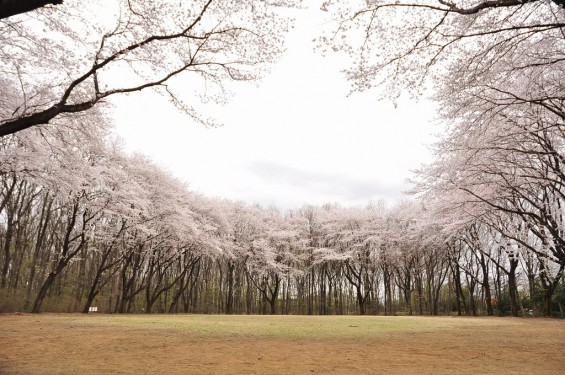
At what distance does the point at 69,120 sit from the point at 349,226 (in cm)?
3798

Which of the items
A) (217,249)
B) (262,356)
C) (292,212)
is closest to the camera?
(262,356)

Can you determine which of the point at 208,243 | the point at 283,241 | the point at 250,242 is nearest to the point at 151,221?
the point at 208,243

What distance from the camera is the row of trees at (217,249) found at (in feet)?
73.8

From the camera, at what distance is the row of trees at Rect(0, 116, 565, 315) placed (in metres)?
22.5

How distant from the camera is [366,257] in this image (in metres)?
43.1

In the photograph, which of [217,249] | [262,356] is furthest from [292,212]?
[262,356]

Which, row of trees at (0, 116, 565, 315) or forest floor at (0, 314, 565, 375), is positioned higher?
row of trees at (0, 116, 565, 315)

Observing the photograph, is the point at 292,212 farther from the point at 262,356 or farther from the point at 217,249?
the point at 262,356

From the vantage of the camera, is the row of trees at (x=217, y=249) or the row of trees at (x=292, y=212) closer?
the row of trees at (x=292, y=212)

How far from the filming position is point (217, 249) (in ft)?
114

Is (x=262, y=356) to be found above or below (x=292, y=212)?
below

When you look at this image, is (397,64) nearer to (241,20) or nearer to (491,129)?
(241,20)

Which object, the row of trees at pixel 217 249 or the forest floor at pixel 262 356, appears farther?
the row of trees at pixel 217 249

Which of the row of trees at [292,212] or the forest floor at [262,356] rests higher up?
the row of trees at [292,212]
